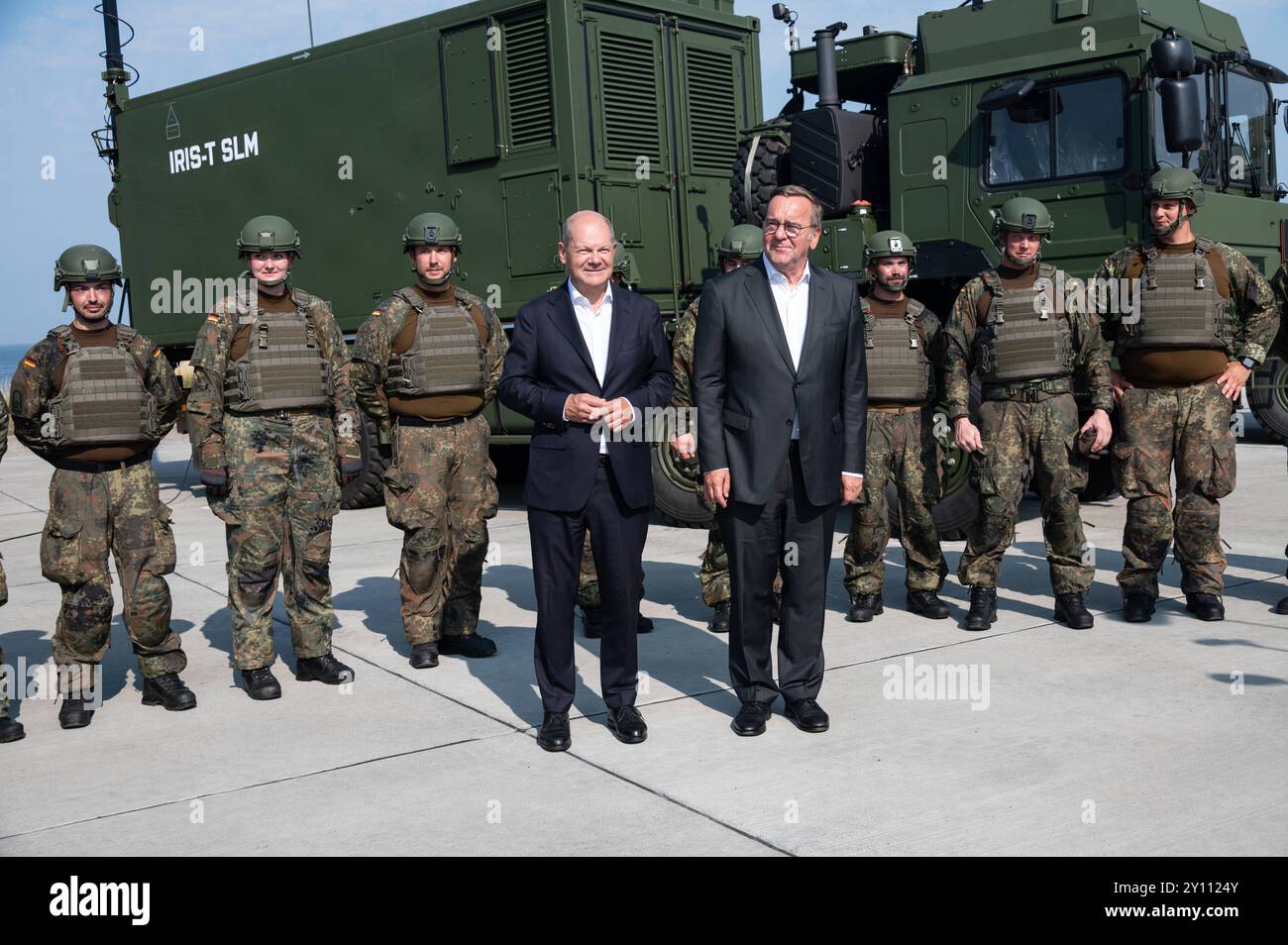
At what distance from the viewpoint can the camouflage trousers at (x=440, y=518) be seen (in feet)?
19.3

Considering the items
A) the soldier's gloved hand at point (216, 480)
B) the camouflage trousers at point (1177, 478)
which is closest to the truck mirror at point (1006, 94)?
the camouflage trousers at point (1177, 478)

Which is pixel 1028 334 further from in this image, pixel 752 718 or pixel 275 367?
pixel 275 367

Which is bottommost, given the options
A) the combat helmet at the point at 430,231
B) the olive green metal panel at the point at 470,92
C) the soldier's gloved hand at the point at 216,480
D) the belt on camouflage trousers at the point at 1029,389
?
the soldier's gloved hand at the point at 216,480

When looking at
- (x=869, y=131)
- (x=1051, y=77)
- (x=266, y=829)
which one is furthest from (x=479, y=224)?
(x=266, y=829)

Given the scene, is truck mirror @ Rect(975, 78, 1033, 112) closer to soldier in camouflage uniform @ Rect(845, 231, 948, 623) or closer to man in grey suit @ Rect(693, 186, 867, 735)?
soldier in camouflage uniform @ Rect(845, 231, 948, 623)

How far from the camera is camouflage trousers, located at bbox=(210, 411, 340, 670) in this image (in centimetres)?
539

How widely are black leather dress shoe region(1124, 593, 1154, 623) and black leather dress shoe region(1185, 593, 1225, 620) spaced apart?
0.21 metres

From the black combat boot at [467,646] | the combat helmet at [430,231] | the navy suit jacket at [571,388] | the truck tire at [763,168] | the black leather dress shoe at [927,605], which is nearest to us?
the navy suit jacket at [571,388]

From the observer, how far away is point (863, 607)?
6.43 meters

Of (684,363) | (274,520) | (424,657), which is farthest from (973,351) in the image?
(274,520)

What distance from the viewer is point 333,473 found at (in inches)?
221

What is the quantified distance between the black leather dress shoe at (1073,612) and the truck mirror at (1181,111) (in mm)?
2777

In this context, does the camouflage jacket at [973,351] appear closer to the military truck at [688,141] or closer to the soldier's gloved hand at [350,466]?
the military truck at [688,141]

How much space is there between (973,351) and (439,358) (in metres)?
2.50
